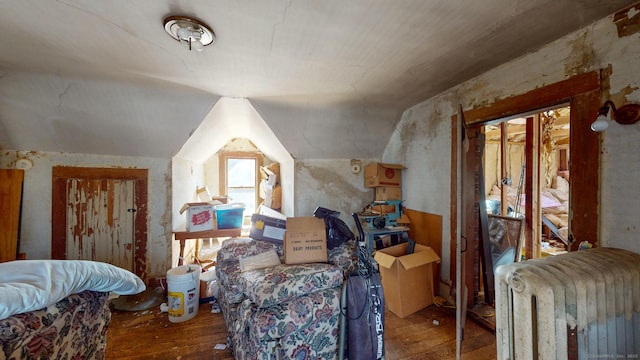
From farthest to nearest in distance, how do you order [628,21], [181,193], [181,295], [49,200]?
[181,193], [49,200], [181,295], [628,21]

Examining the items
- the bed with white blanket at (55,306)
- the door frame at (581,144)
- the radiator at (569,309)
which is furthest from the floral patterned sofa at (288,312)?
the door frame at (581,144)

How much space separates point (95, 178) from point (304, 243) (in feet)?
8.26

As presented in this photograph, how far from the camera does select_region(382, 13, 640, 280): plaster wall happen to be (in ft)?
4.11

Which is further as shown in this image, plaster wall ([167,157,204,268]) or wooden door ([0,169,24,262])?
plaster wall ([167,157,204,268])

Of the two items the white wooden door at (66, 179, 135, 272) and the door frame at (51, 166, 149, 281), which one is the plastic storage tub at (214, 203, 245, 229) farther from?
the white wooden door at (66, 179, 135, 272)

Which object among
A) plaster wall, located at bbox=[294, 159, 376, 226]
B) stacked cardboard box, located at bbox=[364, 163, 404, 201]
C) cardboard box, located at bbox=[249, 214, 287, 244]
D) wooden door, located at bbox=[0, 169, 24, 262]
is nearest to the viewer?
cardboard box, located at bbox=[249, 214, 287, 244]

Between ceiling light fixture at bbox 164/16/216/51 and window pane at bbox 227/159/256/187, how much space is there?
12.8 feet

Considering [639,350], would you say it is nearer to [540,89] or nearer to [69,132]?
[540,89]

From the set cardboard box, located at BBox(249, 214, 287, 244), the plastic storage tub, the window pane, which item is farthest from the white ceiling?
the window pane

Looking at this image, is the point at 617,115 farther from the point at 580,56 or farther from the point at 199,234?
the point at 199,234

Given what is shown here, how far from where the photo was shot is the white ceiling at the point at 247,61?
1.22 metres

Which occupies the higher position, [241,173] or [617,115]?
[617,115]

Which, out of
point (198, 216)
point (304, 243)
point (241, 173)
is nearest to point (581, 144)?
point (304, 243)

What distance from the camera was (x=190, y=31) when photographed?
4.34ft
